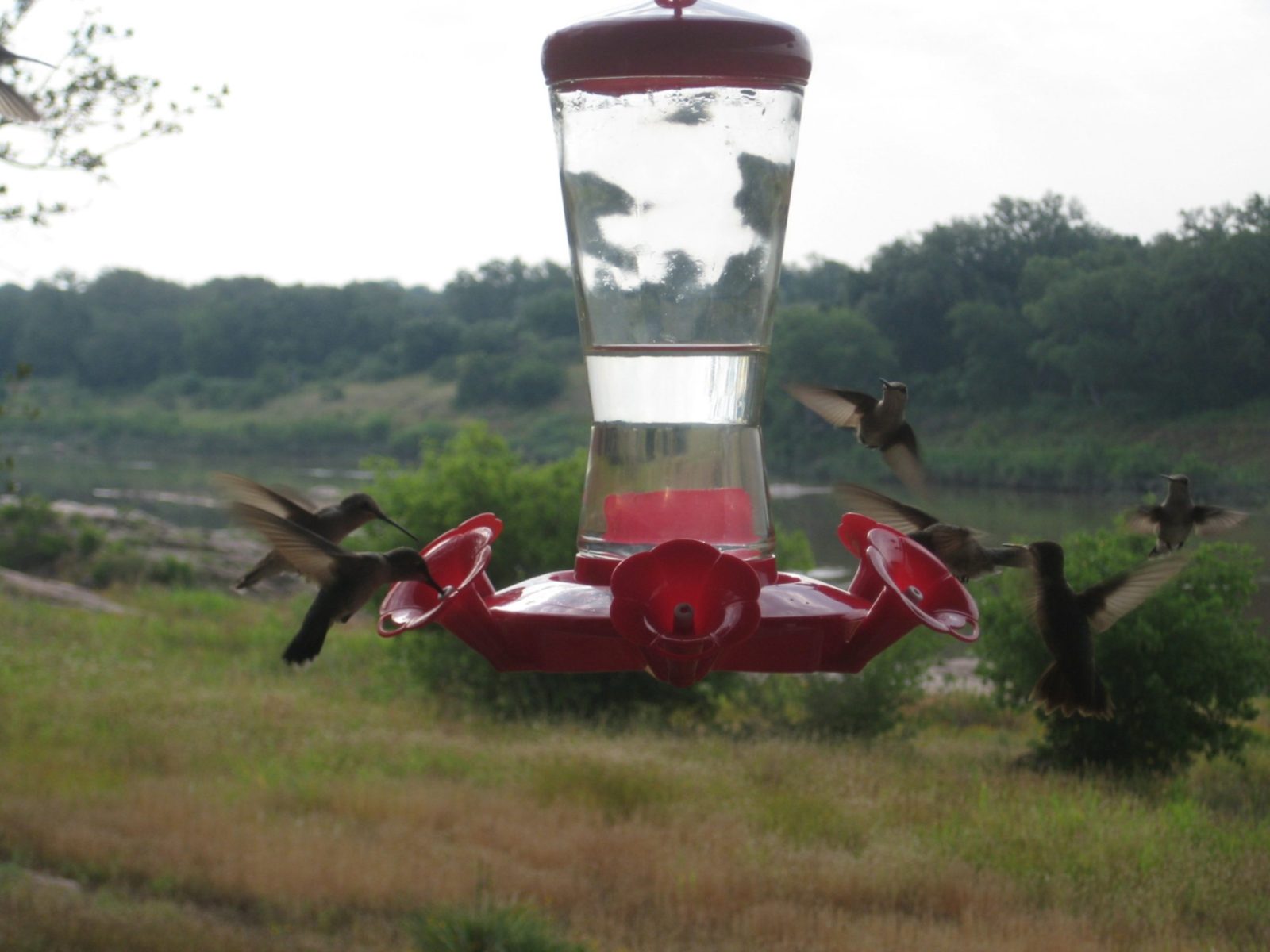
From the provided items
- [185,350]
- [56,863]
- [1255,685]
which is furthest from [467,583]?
[185,350]

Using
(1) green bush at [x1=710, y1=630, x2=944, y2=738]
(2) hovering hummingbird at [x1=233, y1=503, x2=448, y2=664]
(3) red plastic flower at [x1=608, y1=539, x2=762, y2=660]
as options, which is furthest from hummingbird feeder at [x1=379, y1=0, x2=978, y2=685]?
(1) green bush at [x1=710, y1=630, x2=944, y2=738]

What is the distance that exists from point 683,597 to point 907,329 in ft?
67.8

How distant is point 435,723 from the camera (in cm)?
1285

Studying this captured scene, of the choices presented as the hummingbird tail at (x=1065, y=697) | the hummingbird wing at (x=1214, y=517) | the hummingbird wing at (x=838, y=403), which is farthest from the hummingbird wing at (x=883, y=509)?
the hummingbird wing at (x=1214, y=517)

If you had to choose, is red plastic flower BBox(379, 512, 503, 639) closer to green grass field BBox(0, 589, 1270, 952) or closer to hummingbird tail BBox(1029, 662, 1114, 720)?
hummingbird tail BBox(1029, 662, 1114, 720)

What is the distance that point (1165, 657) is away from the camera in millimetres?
10750

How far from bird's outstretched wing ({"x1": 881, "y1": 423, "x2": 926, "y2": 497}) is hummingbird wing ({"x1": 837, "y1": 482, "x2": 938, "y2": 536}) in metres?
0.25

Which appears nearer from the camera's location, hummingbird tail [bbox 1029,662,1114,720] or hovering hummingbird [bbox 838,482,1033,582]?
hovering hummingbird [bbox 838,482,1033,582]

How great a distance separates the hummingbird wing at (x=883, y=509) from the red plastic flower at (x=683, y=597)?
0.84 m

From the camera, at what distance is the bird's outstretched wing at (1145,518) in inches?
138

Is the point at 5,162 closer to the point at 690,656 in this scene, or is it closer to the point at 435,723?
the point at 690,656

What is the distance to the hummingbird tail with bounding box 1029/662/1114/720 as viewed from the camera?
111 inches

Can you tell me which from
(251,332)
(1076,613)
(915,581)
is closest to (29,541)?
(251,332)

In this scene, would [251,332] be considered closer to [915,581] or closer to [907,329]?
[907,329]
